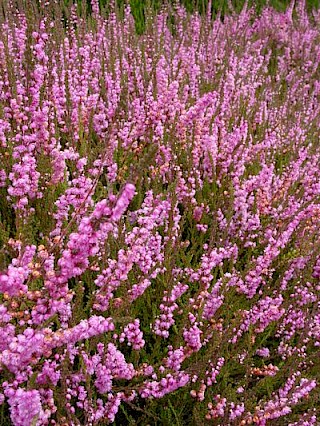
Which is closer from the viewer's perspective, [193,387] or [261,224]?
[193,387]

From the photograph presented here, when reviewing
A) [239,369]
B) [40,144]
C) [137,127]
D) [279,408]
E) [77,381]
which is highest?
[40,144]

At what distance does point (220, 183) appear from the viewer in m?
2.81

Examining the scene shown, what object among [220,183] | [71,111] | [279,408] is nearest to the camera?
[279,408]

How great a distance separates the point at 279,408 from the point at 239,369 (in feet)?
1.18

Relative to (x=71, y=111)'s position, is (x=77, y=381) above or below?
below

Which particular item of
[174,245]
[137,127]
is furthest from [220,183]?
[174,245]

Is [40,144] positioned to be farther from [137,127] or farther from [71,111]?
[137,127]

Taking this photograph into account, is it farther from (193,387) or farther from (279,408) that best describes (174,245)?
(279,408)

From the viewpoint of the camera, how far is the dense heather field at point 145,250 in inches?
54.7

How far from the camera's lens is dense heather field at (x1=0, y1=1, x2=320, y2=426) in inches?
54.7

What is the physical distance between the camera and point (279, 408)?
1.75m

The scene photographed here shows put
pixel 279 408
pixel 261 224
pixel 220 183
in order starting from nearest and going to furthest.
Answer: pixel 279 408 → pixel 261 224 → pixel 220 183

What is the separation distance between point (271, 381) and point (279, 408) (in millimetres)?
283

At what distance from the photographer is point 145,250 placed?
190 centimetres
